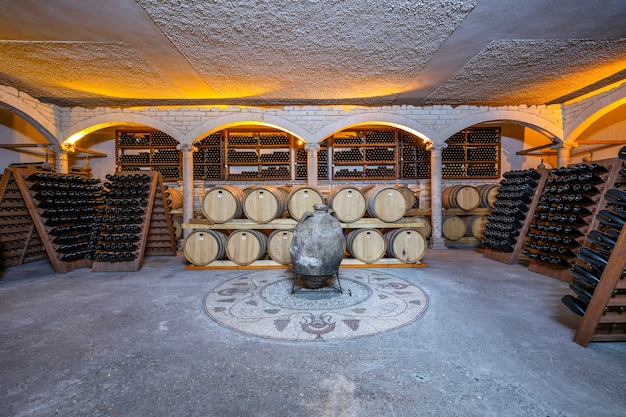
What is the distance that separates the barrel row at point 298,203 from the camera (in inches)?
199

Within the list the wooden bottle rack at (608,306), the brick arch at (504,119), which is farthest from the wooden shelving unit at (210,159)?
the wooden bottle rack at (608,306)

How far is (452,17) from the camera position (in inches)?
142

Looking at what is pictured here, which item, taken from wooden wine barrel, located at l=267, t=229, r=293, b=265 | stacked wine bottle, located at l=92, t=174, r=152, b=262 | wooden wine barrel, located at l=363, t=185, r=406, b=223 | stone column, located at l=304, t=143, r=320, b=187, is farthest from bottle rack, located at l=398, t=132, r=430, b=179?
stacked wine bottle, located at l=92, t=174, r=152, b=262

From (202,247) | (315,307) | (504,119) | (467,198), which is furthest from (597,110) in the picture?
(202,247)

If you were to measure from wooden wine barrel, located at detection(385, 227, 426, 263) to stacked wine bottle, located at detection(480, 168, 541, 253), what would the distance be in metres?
1.77

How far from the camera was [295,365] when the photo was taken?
2.12 meters

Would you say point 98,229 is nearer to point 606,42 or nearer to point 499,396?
point 499,396

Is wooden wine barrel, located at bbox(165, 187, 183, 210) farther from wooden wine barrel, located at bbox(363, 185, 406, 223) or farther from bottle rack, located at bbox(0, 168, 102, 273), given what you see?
wooden wine barrel, located at bbox(363, 185, 406, 223)

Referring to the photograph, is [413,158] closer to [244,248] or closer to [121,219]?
[244,248]

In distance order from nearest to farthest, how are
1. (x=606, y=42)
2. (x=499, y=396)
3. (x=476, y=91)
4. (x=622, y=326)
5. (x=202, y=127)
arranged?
(x=499, y=396), (x=622, y=326), (x=606, y=42), (x=476, y=91), (x=202, y=127)

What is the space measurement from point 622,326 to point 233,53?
5707 millimetres

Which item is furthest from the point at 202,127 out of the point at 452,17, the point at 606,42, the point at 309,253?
the point at 606,42

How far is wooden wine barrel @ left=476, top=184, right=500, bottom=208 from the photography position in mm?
7125

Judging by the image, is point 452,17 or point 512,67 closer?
point 452,17
